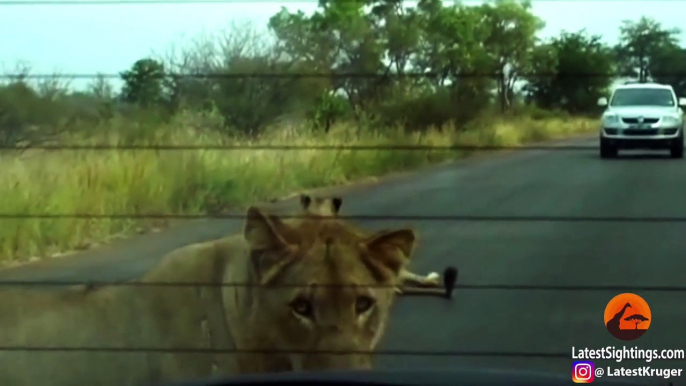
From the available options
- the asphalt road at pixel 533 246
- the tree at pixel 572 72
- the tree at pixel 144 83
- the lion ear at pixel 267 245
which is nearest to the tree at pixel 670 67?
the tree at pixel 572 72

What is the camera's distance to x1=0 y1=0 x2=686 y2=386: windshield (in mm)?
5328

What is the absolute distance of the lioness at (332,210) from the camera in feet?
17.6

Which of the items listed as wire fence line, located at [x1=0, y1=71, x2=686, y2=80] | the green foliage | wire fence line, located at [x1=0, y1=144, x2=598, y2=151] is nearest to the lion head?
wire fence line, located at [x1=0, y1=144, x2=598, y2=151]

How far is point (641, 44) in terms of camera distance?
5.39m

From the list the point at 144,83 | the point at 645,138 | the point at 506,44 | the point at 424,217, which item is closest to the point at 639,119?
the point at 645,138

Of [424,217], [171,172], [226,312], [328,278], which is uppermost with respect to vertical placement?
[171,172]

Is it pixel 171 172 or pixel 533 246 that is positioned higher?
pixel 171 172

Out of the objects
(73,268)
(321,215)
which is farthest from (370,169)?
(73,268)

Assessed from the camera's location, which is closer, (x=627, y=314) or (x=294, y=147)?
(x=627, y=314)

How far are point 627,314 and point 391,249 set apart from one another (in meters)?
0.85

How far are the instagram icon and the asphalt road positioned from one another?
0.11 ft

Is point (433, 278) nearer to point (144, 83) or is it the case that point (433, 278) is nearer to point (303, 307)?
point (303, 307)

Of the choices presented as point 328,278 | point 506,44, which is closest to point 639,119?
point 506,44

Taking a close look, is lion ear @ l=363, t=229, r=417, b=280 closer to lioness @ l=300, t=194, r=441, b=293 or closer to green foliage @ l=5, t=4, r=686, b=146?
lioness @ l=300, t=194, r=441, b=293
